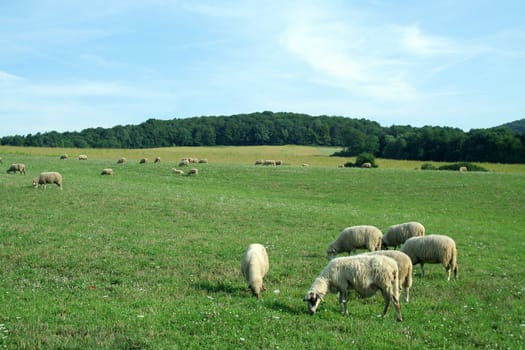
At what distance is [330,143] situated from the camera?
15112cm

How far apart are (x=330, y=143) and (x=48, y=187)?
12360 cm

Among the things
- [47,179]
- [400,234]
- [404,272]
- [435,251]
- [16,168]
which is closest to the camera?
[404,272]

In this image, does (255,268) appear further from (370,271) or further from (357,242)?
(357,242)

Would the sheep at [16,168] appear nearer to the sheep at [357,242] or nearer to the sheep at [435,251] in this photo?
the sheep at [357,242]

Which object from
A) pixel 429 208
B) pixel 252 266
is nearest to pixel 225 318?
pixel 252 266

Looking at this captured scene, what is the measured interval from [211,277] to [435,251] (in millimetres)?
7058

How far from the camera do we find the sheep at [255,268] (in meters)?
11.9

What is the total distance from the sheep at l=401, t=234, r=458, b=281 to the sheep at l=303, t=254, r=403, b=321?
14.2 ft

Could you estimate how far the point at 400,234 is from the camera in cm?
1853

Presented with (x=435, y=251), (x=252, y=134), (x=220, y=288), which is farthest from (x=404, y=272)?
(x=252, y=134)

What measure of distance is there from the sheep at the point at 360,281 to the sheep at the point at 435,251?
4.32m

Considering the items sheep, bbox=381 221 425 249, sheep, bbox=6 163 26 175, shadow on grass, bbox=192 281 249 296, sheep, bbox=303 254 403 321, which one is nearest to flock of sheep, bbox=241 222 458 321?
sheep, bbox=303 254 403 321

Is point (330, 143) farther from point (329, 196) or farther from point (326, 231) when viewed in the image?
point (326, 231)

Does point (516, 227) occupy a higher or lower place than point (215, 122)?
lower
